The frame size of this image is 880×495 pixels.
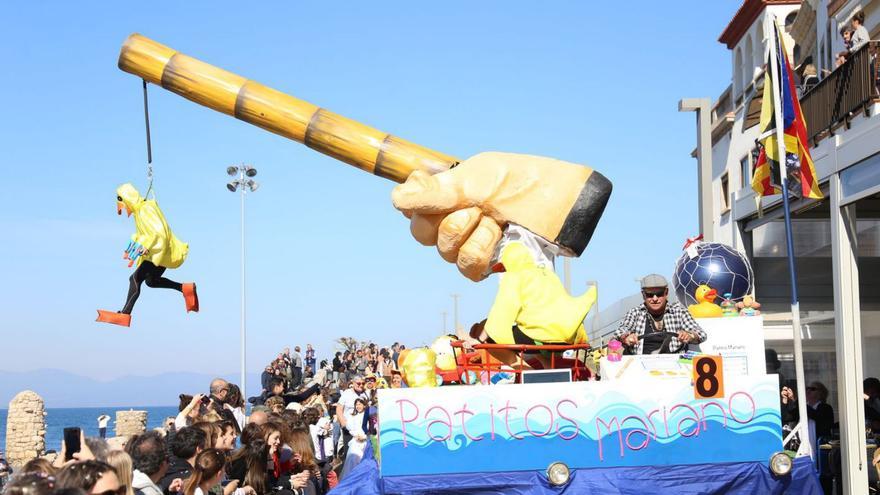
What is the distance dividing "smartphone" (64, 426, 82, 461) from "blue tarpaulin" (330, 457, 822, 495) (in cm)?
251

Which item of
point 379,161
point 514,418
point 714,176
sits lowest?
point 514,418

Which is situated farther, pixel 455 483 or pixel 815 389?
pixel 815 389

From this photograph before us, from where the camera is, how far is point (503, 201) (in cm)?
952

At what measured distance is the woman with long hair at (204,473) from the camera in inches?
267

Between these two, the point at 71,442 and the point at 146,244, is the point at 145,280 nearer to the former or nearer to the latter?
the point at 146,244

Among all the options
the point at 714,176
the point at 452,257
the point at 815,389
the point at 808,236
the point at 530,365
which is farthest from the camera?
the point at 714,176

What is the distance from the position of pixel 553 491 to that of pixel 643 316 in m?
2.31

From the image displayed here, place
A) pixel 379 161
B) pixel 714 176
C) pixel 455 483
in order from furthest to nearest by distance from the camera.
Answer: pixel 714 176, pixel 379 161, pixel 455 483

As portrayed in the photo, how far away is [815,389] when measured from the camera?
12.4 m

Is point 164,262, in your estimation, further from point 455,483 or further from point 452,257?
point 455,483

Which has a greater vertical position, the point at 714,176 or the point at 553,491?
the point at 714,176

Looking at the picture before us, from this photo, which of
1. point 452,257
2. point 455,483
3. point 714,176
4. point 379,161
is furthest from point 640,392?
point 714,176

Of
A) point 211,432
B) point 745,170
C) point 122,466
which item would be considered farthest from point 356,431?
point 745,170

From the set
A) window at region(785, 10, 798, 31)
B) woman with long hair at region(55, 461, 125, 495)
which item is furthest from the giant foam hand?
window at region(785, 10, 798, 31)
